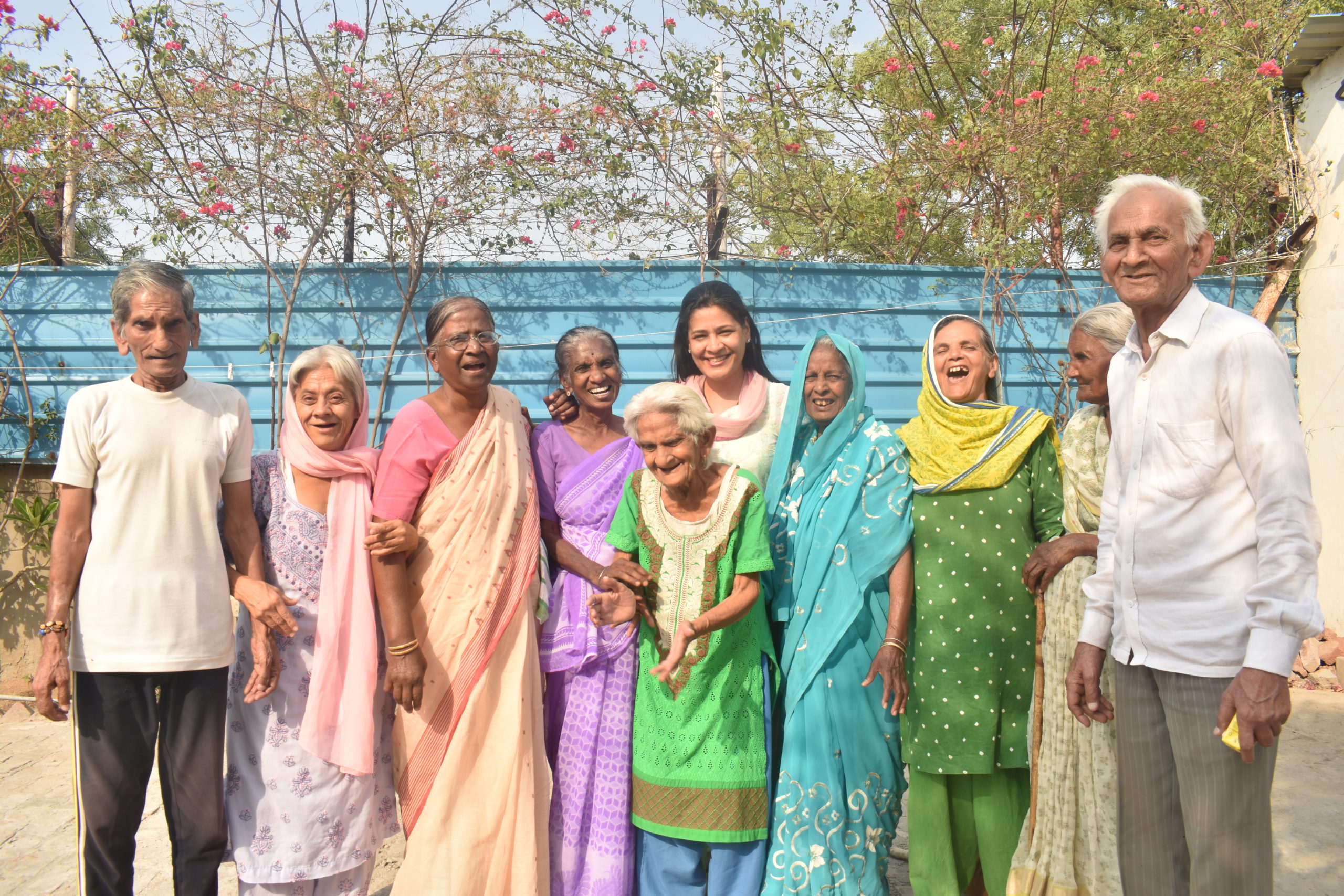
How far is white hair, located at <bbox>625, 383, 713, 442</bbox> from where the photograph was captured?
2576 mm

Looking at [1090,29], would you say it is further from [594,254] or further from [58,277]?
[58,277]

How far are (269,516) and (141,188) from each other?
4459 millimetres

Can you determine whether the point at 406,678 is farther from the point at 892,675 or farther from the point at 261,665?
the point at 892,675

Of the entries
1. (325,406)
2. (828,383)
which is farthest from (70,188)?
(828,383)

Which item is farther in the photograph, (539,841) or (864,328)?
(864,328)

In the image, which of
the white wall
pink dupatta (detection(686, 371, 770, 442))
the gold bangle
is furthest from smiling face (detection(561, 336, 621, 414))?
the white wall

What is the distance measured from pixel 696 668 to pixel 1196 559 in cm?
133

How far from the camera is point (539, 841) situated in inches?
106

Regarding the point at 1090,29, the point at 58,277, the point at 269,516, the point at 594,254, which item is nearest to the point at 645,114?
the point at 594,254

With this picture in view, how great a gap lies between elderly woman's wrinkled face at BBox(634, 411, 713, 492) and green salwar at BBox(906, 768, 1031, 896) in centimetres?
119

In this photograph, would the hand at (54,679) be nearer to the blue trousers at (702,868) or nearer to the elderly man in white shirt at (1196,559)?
the blue trousers at (702,868)

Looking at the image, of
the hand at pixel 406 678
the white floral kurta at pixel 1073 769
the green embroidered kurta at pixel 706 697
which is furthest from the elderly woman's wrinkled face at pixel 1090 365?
the hand at pixel 406 678

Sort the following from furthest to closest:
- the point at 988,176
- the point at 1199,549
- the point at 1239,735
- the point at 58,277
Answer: the point at 988,176 < the point at 58,277 < the point at 1199,549 < the point at 1239,735

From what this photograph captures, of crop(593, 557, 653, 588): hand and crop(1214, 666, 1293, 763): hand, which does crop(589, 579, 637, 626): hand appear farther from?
crop(1214, 666, 1293, 763): hand
